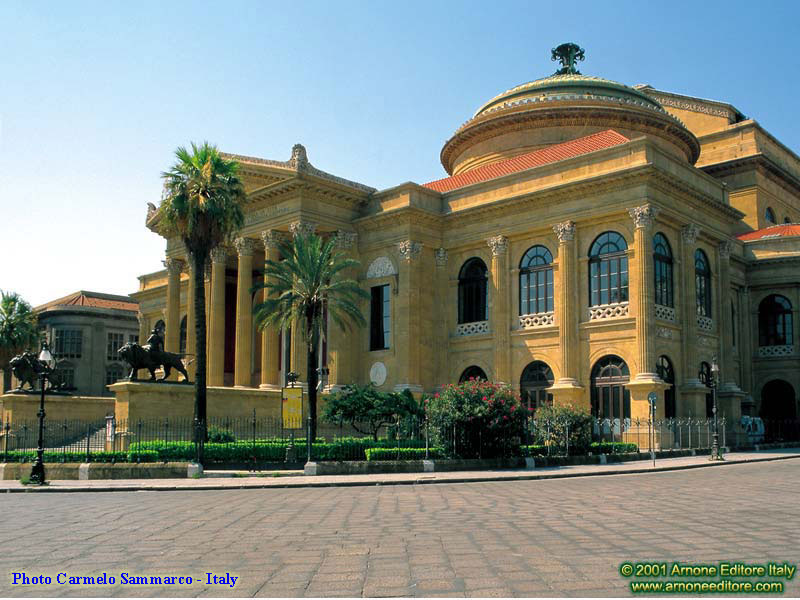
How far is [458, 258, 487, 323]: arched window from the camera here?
43.0 meters

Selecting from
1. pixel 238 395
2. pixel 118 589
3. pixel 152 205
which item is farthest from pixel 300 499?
pixel 152 205

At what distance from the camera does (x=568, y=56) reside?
5706 centimetres

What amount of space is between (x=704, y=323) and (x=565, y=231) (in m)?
8.97

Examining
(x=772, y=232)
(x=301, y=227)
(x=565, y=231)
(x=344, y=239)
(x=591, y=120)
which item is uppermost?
(x=591, y=120)

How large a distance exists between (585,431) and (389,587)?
23.9m

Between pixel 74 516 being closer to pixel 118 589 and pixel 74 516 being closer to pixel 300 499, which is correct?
pixel 300 499

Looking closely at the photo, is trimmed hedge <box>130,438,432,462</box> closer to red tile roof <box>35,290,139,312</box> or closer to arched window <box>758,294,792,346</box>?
arched window <box>758,294,792,346</box>

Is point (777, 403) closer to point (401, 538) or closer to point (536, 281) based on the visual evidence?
point (536, 281)

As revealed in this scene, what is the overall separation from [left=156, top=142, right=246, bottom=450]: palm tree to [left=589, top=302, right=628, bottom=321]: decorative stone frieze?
1701cm

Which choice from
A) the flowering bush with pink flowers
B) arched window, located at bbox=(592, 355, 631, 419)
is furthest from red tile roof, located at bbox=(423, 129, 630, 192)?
the flowering bush with pink flowers

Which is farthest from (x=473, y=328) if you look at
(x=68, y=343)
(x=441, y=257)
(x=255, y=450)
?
(x=68, y=343)

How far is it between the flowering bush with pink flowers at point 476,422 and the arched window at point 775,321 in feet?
84.3

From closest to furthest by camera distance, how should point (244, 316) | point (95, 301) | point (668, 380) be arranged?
point (668, 380), point (244, 316), point (95, 301)

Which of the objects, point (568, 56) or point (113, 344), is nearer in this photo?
point (568, 56)
